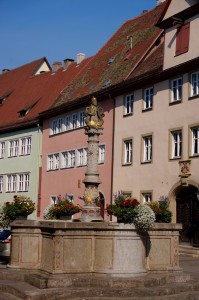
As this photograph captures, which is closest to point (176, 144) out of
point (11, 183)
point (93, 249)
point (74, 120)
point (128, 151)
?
point (128, 151)

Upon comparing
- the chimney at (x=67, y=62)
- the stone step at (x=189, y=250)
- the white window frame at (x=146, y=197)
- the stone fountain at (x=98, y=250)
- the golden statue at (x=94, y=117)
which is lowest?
the stone step at (x=189, y=250)

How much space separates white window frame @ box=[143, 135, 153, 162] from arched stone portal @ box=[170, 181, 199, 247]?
2.74 metres

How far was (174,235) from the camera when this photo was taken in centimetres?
1302

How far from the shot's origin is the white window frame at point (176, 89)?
24734mm

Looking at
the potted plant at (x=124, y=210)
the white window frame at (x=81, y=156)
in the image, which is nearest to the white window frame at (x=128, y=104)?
the white window frame at (x=81, y=156)

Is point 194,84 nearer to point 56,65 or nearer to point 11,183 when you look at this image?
point 11,183

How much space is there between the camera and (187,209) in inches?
943

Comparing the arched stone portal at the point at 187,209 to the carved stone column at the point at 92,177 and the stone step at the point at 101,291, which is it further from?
the stone step at the point at 101,291

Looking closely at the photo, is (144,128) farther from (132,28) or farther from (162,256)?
(162,256)

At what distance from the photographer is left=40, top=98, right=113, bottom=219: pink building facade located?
3000 cm

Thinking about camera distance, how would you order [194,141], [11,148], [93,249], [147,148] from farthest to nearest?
[11,148]
[147,148]
[194,141]
[93,249]

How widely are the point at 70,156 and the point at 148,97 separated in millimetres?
8659

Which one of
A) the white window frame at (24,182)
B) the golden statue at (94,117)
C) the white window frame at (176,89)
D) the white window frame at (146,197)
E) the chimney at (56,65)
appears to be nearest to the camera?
the golden statue at (94,117)

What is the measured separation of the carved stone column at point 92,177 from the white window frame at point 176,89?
10.8 meters
